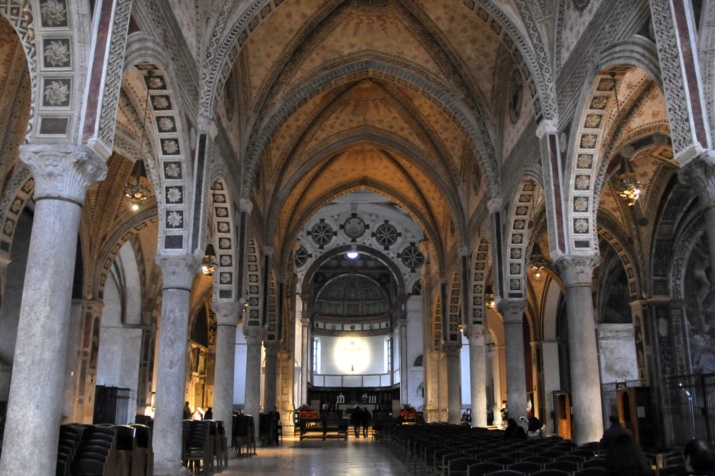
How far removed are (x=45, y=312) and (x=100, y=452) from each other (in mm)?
2042

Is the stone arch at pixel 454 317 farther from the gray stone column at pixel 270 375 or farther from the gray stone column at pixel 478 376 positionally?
the gray stone column at pixel 270 375

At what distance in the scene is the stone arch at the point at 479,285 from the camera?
21.7 meters

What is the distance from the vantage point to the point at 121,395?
24.2 metres

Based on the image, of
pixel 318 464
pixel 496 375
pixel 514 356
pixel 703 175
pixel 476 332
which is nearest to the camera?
pixel 703 175

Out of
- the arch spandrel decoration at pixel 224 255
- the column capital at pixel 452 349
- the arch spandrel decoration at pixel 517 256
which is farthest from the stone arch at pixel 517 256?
the column capital at pixel 452 349

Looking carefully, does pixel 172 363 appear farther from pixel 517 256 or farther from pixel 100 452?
pixel 517 256

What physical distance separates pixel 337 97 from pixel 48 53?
14417mm

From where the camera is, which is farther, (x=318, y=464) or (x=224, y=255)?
(x=224, y=255)

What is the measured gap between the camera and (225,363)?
16406 millimetres

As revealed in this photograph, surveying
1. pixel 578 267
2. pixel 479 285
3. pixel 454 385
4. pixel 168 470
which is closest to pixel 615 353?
pixel 454 385

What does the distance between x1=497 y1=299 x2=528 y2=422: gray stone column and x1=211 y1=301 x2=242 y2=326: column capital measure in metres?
7.03

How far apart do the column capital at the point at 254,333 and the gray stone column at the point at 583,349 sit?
11.6 m

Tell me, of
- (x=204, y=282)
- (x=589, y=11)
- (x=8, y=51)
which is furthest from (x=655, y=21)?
(x=204, y=282)

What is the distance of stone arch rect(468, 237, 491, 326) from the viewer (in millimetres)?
21734
